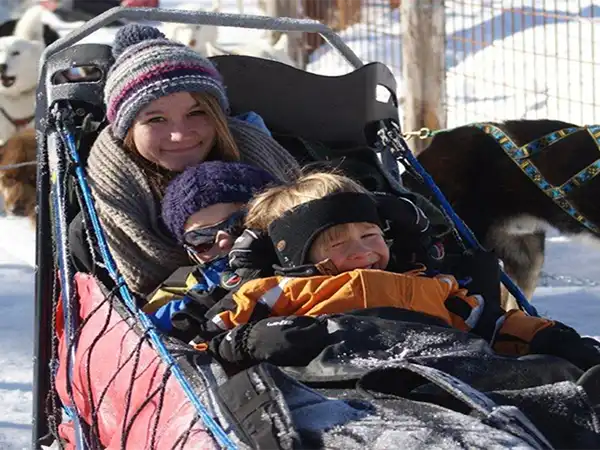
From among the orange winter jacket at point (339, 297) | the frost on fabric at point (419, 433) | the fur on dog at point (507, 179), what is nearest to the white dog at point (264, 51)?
the fur on dog at point (507, 179)

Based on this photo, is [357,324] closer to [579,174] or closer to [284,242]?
[284,242]

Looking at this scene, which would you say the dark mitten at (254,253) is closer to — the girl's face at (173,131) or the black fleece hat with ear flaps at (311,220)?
the black fleece hat with ear flaps at (311,220)

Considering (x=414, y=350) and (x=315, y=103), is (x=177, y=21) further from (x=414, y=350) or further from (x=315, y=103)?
(x=414, y=350)

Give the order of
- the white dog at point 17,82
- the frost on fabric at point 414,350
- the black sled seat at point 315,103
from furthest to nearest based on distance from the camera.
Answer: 1. the white dog at point 17,82
2. the black sled seat at point 315,103
3. the frost on fabric at point 414,350

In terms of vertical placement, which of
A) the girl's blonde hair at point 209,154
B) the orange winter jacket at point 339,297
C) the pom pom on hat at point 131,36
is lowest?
the orange winter jacket at point 339,297

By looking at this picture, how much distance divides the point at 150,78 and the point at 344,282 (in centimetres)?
106

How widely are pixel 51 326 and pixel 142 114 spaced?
617 millimetres

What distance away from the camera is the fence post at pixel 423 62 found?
7105 mm

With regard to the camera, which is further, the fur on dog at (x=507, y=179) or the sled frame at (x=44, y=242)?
the fur on dog at (x=507, y=179)

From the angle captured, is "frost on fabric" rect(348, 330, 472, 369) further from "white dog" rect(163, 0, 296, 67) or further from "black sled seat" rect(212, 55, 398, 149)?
"white dog" rect(163, 0, 296, 67)

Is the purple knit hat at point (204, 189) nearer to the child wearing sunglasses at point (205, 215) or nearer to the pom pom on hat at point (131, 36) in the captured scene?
the child wearing sunglasses at point (205, 215)

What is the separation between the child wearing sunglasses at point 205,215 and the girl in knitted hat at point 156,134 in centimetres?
11

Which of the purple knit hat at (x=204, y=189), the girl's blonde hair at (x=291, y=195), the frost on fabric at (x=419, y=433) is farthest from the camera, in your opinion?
the purple knit hat at (x=204, y=189)

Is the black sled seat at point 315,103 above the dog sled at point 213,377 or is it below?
above
